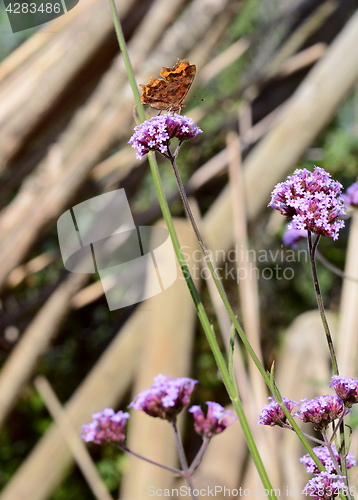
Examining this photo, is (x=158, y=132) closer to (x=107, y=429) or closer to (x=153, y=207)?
(x=107, y=429)

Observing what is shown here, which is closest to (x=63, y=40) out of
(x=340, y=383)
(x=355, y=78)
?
(x=355, y=78)

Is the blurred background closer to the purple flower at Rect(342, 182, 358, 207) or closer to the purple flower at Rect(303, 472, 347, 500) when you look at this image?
the purple flower at Rect(342, 182, 358, 207)

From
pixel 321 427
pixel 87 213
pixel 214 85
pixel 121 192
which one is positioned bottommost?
pixel 321 427

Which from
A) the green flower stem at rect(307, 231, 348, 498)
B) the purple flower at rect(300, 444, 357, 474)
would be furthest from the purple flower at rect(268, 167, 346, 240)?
the purple flower at rect(300, 444, 357, 474)

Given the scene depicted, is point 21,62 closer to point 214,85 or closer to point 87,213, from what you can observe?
point 87,213

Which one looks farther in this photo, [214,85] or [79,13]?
[214,85]

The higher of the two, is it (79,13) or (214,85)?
(214,85)
